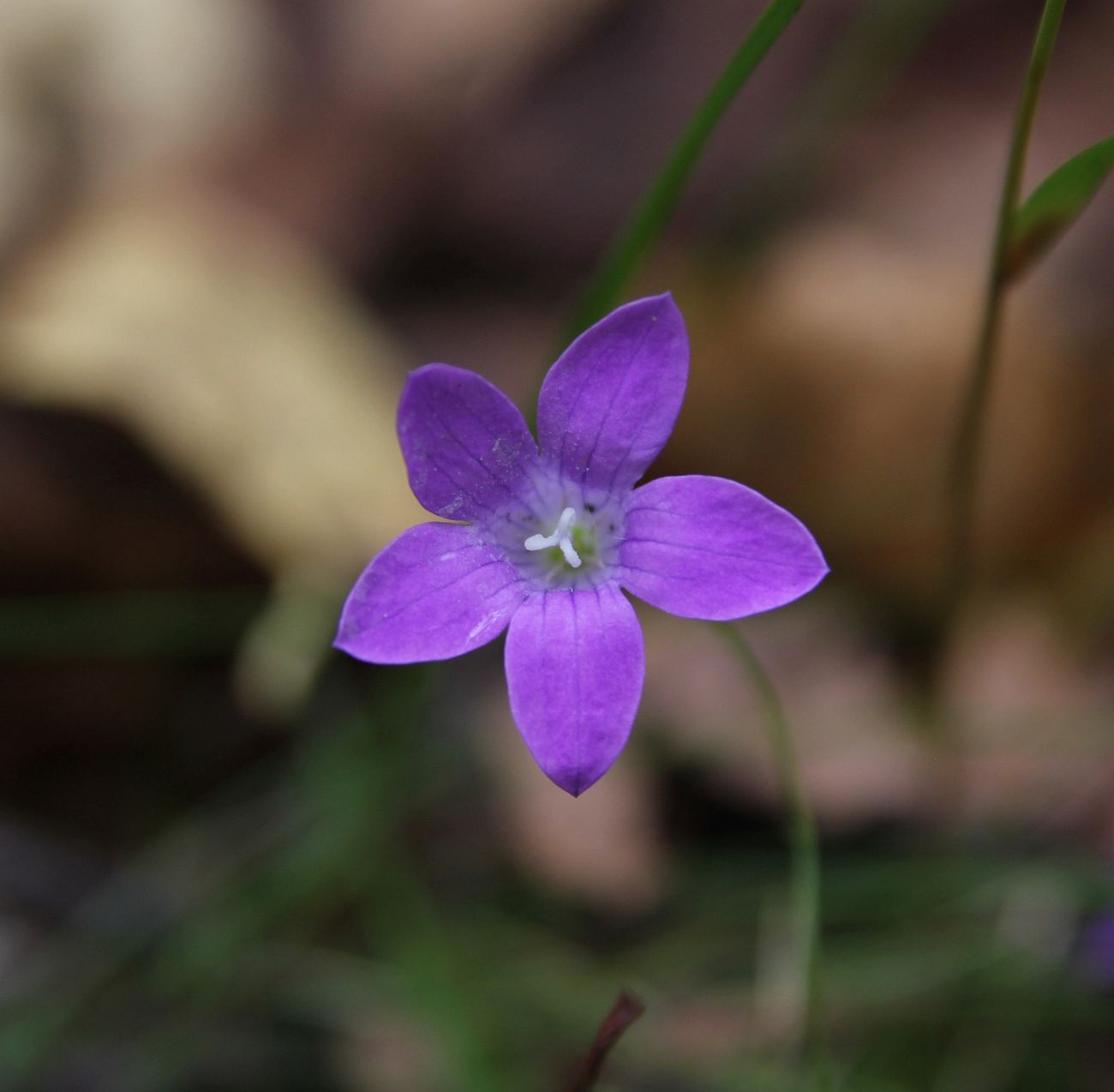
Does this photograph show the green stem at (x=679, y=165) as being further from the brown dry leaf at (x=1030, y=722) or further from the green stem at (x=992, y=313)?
the brown dry leaf at (x=1030, y=722)

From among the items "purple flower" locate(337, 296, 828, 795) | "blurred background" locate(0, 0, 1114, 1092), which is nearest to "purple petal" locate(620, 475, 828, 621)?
"purple flower" locate(337, 296, 828, 795)

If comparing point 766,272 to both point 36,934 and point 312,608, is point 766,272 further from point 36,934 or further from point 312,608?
point 36,934

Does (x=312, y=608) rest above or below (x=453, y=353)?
below

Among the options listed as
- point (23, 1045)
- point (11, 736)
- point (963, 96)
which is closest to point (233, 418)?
point (11, 736)

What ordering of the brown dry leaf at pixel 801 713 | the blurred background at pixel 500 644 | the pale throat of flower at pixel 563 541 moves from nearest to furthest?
the pale throat of flower at pixel 563 541 → the blurred background at pixel 500 644 → the brown dry leaf at pixel 801 713

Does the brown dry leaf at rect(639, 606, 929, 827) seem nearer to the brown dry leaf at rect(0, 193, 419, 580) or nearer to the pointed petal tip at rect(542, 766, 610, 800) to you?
the brown dry leaf at rect(0, 193, 419, 580)

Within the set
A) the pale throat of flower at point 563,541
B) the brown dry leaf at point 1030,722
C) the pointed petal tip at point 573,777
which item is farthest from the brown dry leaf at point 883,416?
the pointed petal tip at point 573,777
